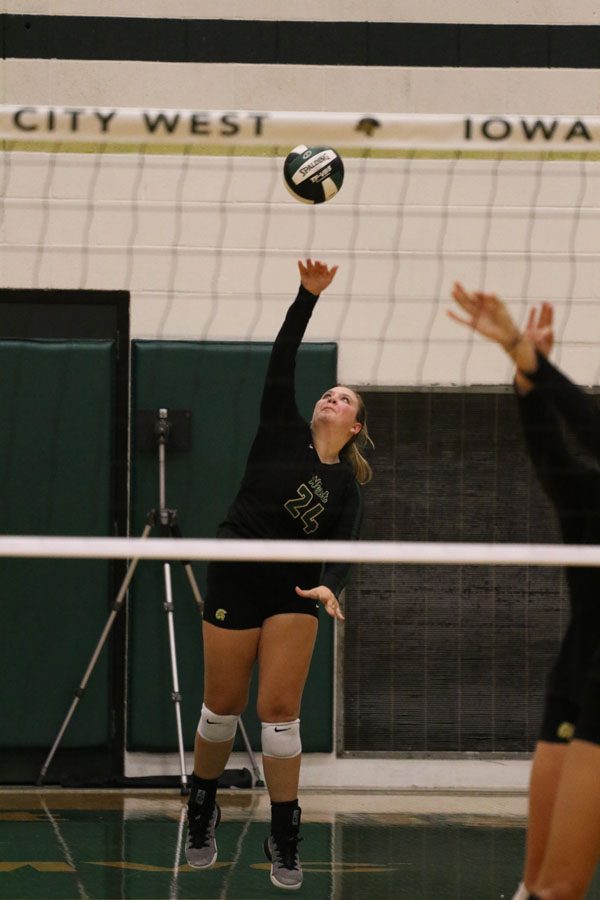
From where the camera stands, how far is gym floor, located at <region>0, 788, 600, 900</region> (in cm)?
502

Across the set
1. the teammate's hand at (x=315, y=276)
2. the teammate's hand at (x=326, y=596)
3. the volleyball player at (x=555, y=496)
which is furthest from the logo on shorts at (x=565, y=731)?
the teammate's hand at (x=315, y=276)

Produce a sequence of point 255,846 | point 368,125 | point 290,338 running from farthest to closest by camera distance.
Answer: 1. point 255,846
2. point 290,338
3. point 368,125

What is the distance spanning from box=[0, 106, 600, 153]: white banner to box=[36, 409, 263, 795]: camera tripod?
10.1ft

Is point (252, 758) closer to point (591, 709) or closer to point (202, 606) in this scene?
point (202, 606)

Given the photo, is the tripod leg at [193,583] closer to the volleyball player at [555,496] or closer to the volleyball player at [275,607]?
the volleyball player at [275,607]

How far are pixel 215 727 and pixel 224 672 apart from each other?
22 cm

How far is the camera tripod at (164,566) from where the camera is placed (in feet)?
23.2

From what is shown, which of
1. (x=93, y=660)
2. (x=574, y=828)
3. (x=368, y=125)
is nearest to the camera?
(x=574, y=828)

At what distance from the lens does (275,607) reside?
16.0 ft

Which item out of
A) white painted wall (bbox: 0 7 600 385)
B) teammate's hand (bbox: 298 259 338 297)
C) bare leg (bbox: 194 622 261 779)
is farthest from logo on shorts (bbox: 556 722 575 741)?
white painted wall (bbox: 0 7 600 385)

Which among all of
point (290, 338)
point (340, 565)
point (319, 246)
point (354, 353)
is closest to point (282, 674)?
point (340, 565)

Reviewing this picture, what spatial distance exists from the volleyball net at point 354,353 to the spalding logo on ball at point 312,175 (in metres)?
2.56

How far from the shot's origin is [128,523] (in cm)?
748

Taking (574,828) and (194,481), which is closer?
(574,828)
